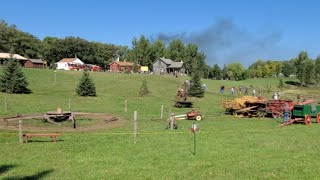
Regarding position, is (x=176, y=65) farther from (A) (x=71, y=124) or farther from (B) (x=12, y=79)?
(A) (x=71, y=124)

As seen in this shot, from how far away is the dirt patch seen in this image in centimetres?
2464

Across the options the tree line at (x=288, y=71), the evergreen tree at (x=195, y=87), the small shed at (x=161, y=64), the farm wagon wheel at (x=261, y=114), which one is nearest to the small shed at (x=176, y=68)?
the small shed at (x=161, y=64)

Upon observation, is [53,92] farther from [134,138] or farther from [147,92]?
Result: [134,138]

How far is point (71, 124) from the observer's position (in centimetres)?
2714

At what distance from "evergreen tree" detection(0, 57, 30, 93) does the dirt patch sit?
20.6 metres

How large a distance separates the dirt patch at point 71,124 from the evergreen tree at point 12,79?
2059 centimetres

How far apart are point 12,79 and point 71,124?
80.7 feet

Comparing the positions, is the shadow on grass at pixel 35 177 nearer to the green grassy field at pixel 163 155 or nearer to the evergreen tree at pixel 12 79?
the green grassy field at pixel 163 155

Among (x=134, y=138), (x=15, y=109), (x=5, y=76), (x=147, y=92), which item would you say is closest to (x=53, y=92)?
(x=5, y=76)

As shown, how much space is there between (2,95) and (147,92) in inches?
764

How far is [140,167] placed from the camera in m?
14.3

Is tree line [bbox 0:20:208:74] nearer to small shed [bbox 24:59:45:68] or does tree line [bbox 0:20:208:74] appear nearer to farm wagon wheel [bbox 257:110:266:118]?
small shed [bbox 24:59:45:68]

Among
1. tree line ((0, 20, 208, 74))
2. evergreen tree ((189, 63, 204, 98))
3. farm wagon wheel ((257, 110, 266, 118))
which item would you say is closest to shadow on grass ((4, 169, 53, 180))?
farm wagon wheel ((257, 110, 266, 118))

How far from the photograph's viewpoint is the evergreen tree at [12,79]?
48031 millimetres
